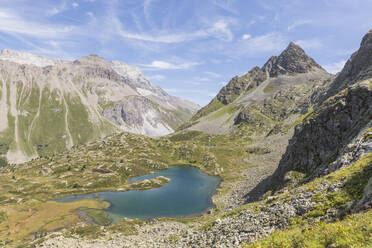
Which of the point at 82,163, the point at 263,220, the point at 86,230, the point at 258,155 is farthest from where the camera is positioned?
the point at 258,155

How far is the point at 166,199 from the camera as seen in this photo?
105625 mm

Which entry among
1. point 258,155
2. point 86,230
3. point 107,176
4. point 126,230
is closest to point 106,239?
point 126,230

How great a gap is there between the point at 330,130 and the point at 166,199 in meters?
81.5

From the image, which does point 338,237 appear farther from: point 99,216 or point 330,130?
point 99,216

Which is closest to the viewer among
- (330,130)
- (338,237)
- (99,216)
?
(338,237)

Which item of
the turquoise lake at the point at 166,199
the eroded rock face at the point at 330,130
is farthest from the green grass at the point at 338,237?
the turquoise lake at the point at 166,199

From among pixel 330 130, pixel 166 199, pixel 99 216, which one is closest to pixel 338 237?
pixel 330 130

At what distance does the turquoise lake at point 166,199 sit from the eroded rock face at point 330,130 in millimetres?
48601

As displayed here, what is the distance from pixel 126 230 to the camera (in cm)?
5959

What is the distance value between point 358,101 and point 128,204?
97.6 meters

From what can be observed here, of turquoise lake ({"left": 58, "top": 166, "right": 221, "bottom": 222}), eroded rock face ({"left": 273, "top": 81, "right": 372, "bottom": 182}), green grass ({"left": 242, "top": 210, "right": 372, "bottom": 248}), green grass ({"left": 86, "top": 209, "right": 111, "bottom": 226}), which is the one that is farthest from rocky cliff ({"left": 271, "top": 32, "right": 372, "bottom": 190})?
green grass ({"left": 86, "top": 209, "right": 111, "bottom": 226})

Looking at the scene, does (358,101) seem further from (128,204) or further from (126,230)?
(128,204)

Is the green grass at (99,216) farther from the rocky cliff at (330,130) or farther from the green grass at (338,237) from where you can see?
the green grass at (338,237)

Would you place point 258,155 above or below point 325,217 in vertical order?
below
